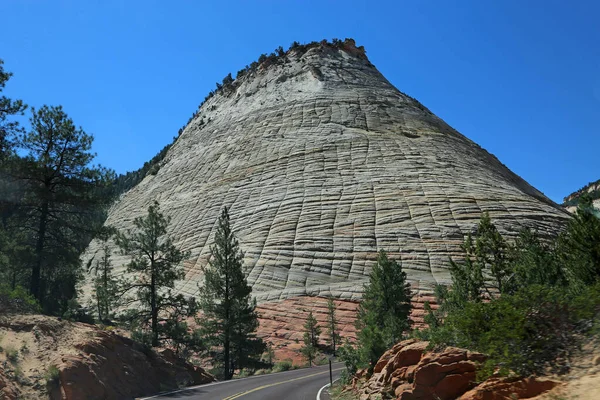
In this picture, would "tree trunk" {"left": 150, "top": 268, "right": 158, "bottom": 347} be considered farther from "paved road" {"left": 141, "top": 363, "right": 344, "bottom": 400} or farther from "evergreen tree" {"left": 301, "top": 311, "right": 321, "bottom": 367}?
"evergreen tree" {"left": 301, "top": 311, "right": 321, "bottom": 367}

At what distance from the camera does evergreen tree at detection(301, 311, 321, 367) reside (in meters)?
30.0

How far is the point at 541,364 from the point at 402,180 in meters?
44.9

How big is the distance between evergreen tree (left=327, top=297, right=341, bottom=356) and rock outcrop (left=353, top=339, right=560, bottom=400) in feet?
69.2

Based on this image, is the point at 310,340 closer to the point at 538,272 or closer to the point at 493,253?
the point at 493,253

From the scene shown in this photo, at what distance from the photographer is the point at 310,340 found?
101 feet

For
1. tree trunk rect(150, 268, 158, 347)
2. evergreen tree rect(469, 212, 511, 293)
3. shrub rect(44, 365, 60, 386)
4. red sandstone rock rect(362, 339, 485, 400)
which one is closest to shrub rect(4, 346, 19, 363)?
shrub rect(44, 365, 60, 386)

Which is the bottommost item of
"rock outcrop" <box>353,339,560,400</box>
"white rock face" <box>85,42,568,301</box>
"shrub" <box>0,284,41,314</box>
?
"rock outcrop" <box>353,339,560,400</box>

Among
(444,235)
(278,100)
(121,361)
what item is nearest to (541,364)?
(121,361)

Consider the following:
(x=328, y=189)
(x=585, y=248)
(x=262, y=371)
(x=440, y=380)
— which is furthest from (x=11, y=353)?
(x=328, y=189)

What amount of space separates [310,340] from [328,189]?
74.7 ft

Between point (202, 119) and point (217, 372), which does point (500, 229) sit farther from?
point (202, 119)

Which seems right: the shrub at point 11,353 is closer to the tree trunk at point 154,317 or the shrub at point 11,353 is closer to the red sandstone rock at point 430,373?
the tree trunk at point 154,317

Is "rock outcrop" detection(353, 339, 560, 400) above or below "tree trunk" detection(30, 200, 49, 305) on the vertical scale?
below

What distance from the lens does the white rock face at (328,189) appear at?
4081 centimetres
